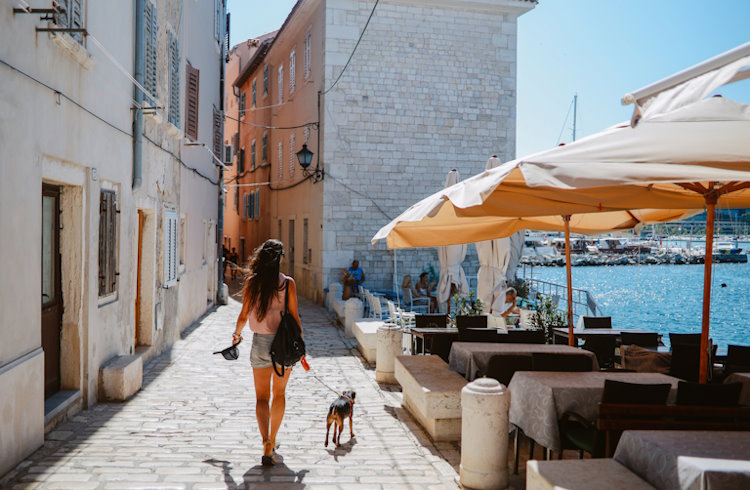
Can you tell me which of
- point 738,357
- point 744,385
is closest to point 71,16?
point 744,385

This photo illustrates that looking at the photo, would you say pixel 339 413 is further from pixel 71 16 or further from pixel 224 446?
pixel 71 16

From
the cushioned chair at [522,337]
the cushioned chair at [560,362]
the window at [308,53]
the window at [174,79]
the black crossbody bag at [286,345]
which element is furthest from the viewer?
the window at [308,53]

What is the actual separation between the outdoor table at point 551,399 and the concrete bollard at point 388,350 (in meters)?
3.46

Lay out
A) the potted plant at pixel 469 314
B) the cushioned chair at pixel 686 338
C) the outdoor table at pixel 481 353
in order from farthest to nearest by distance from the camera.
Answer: the potted plant at pixel 469 314 → the cushioned chair at pixel 686 338 → the outdoor table at pixel 481 353

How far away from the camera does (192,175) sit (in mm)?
15539

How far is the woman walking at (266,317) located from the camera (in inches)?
222

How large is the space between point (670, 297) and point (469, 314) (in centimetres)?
4486

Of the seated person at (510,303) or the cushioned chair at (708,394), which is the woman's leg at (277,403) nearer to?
the cushioned chair at (708,394)

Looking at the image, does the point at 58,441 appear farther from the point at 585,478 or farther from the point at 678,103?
the point at 678,103

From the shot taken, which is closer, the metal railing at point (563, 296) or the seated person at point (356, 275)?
the metal railing at point (563, 296)

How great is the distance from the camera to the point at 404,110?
19469mm

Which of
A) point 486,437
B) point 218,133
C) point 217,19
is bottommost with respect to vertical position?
point 486,437

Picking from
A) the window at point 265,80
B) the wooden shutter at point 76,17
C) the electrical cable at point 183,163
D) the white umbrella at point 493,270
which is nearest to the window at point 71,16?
the wooden shutter at point 76,17

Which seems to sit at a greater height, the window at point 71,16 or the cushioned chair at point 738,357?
the window at point 71,16
